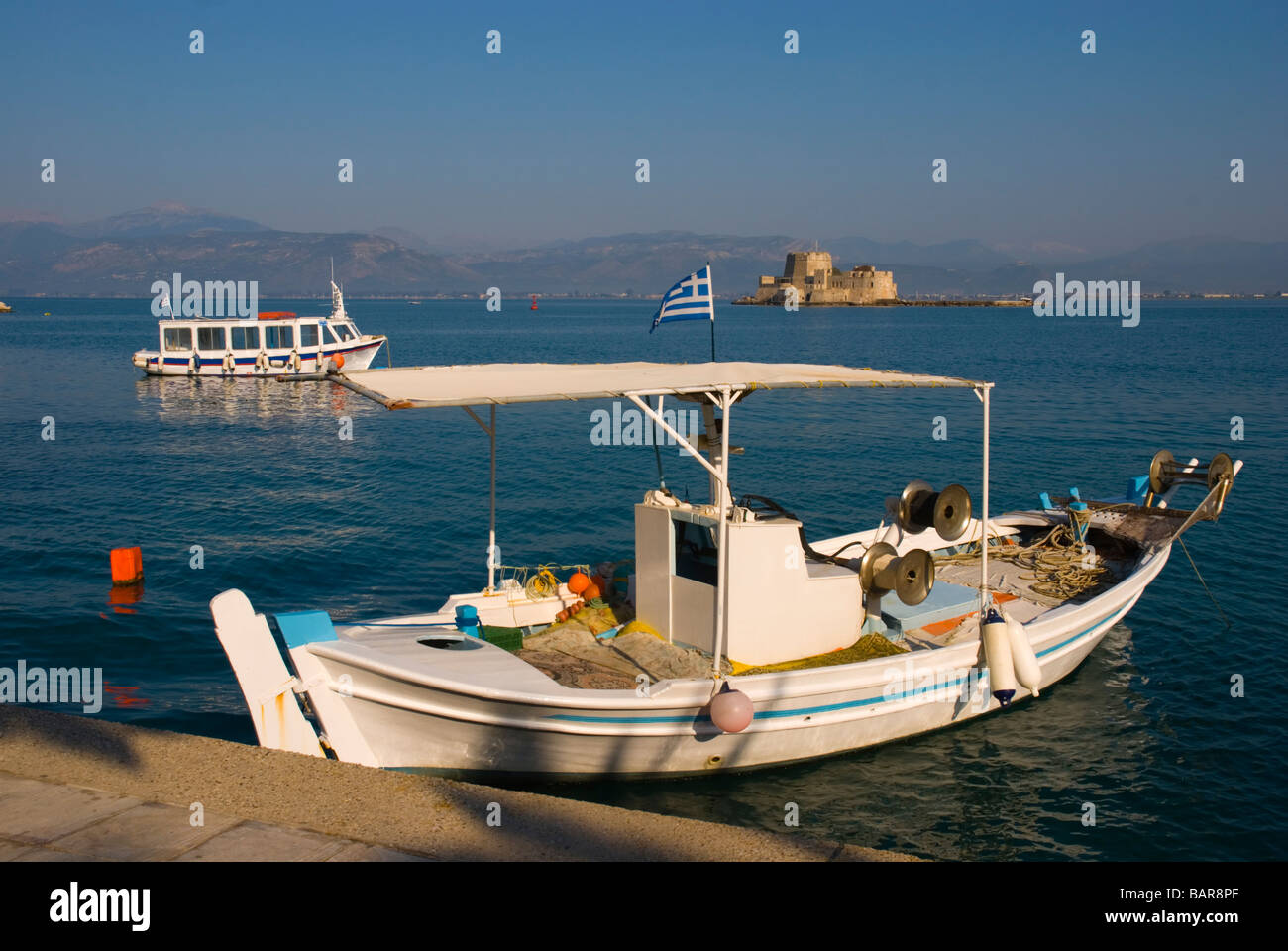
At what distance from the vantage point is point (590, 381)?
10.8 metres

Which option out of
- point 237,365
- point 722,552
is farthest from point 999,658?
point 237,365

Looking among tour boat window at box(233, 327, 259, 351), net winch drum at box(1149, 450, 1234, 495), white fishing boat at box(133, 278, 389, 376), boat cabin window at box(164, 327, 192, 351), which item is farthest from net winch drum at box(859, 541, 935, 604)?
boat cabin window at box(164, 327, 192, 351)

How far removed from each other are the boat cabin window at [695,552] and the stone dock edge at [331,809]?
4635mm

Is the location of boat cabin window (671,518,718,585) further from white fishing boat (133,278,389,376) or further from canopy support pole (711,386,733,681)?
white fishing boat (133,278,389,376)

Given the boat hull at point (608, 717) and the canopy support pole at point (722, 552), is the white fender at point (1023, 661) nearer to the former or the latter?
the boat hull at point (608, 717)

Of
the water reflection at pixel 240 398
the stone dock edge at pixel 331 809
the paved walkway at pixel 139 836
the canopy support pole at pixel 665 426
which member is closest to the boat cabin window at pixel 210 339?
the water reflection at pixel 240 398

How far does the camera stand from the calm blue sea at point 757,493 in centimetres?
1061

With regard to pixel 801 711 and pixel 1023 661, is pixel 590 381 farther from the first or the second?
pixel 1023 661

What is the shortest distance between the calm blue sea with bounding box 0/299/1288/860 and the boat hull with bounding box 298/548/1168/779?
43 cm

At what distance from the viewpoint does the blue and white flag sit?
11141mm

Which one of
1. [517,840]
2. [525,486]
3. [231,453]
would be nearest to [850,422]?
[525,486]

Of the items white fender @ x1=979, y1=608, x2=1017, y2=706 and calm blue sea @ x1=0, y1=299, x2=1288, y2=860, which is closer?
calm blue sea @ x1=0, y1=299, x2=1288, y2=860
